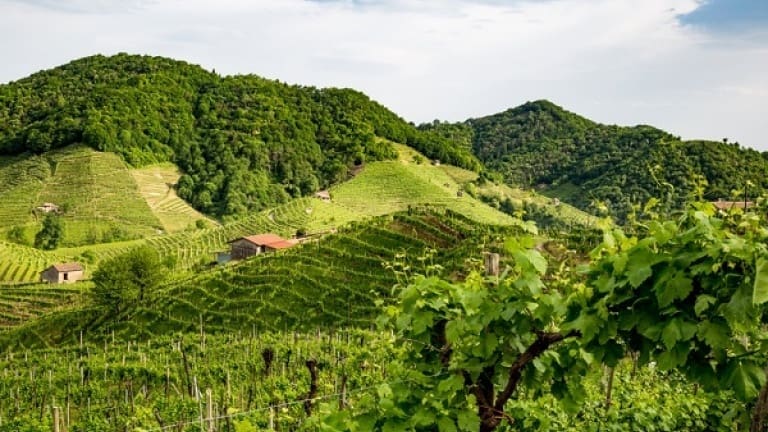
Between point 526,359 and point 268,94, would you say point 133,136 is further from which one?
point 526,359

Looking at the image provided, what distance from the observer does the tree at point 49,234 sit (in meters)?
64.6

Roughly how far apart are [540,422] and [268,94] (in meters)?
119

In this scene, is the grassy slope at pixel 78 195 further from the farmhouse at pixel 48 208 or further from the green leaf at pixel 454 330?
the green leaf at pixel 454 330

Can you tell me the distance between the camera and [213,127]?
344ft

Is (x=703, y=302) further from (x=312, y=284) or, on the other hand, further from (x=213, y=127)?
(x=213, y=127)

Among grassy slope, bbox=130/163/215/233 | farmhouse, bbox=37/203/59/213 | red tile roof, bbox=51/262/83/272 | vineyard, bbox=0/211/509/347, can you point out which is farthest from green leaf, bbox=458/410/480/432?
farmhouse, bbox=37/203/59/213

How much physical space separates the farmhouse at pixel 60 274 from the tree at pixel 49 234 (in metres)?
16.4

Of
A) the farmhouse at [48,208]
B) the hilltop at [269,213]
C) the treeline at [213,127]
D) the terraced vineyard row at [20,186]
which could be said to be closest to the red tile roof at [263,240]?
the hilltop at [269,213]

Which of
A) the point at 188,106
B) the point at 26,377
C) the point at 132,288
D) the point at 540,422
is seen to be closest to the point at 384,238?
the point at 132,288

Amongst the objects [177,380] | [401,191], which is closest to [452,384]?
[177,380]

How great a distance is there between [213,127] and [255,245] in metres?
61.7

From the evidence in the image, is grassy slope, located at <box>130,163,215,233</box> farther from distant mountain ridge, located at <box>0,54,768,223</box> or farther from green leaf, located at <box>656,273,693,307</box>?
green leaf, located at <box>656,273,693,307</box>

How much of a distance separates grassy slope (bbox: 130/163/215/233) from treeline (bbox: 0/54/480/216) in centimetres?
164

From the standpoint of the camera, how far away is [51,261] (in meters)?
55.6
